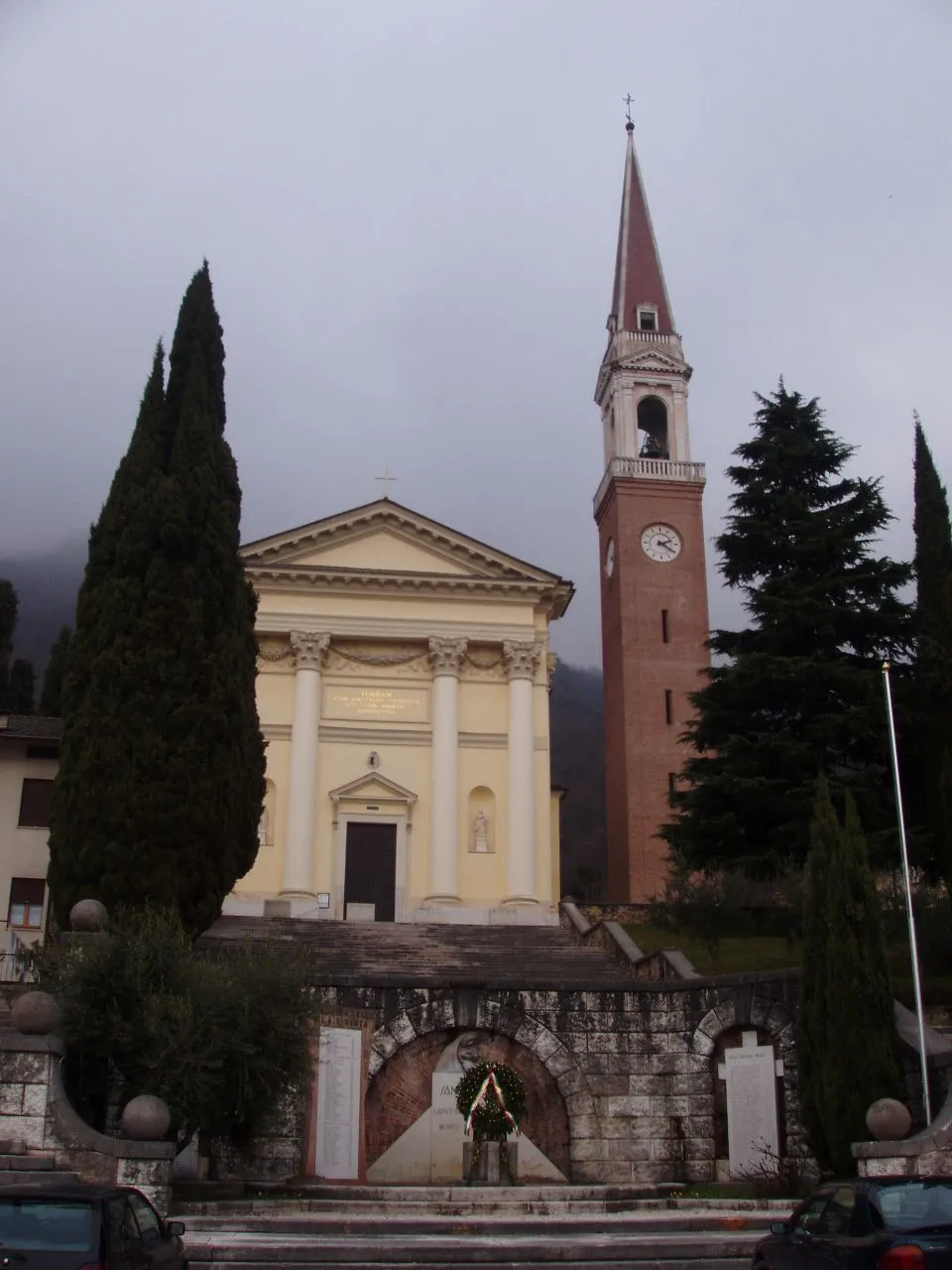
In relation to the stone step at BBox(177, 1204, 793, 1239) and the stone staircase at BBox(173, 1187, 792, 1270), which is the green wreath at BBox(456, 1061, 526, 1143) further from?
the stone step at BBox(177, 1204, 793, 1239)

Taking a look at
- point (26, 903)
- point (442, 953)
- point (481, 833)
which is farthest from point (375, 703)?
point (442, 953)

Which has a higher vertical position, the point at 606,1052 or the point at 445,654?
the point at 445,654

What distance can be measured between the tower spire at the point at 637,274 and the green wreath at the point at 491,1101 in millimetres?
39094

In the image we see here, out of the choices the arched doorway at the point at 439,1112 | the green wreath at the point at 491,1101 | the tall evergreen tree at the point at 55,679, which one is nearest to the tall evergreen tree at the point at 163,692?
the arched doorway at the point at 439,1112

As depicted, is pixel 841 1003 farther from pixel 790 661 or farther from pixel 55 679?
pixel 55 679

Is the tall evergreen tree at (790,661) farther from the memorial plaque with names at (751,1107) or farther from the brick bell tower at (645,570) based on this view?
the brick bell tower at (645,570)

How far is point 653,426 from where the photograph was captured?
171 ft

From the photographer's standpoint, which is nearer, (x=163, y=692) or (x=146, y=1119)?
(x=146, y=1119)

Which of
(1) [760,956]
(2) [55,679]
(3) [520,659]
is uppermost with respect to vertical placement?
(2) [55,679]

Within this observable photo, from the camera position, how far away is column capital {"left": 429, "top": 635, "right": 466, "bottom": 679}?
35250 millimetres

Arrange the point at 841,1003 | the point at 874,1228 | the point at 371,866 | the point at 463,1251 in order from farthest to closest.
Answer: the point at 371,866
the point at 841,1003
the point at 463,1251
the point at 874,1228

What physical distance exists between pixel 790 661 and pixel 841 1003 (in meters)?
11.8

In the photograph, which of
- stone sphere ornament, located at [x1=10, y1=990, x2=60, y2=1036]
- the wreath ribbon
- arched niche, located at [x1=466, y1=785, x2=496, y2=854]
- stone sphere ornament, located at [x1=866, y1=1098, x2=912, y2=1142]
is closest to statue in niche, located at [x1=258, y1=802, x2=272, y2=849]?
arched niche, located at [x1=466, y1=785, x2=496, y2=854]

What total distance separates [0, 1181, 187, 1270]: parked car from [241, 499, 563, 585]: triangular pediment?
90.3 feet
